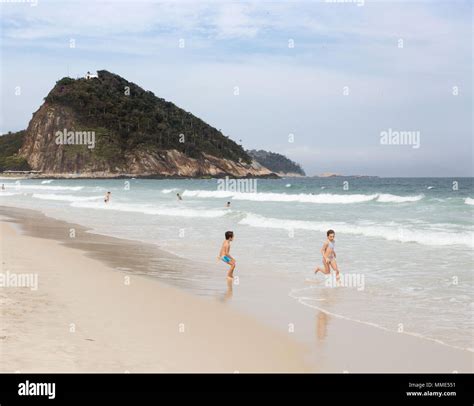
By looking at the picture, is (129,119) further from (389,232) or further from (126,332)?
(126,332)

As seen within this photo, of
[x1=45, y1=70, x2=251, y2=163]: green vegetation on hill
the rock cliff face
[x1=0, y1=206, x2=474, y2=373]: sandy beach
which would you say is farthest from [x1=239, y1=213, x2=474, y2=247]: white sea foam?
[x1=45, y1=70, x2=251, y2=163]: green vegetation on hill

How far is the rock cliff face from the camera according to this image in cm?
14175

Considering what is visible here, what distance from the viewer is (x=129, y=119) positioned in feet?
510

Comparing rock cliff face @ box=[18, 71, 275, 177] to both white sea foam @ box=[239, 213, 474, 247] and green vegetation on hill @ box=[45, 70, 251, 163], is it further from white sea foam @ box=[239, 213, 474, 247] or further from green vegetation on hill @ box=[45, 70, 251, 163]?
white sea foam @ box=[239, 213, 474, 247]

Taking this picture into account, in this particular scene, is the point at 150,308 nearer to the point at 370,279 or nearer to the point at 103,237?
the point at 370,279

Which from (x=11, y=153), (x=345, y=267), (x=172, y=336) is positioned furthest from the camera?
(x=11, y=153)

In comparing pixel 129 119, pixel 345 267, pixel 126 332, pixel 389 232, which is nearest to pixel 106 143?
pixel 129 119

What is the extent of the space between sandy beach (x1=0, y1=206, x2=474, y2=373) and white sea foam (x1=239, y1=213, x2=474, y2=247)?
9.64 meters

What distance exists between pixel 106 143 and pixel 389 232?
442 feet

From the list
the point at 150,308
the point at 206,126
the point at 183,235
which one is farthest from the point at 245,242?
the point at 206,126

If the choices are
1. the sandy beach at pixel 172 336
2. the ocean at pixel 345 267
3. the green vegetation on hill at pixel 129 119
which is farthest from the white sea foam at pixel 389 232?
the green vegetation on hill at pixel 129 119

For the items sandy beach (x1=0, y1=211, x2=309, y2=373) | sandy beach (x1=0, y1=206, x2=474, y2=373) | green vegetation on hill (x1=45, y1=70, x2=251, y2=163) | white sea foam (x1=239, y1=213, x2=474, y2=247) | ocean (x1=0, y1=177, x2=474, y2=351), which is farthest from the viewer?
green vegetation on hill (x1=45, y1=70, x2=251, y2=163)
